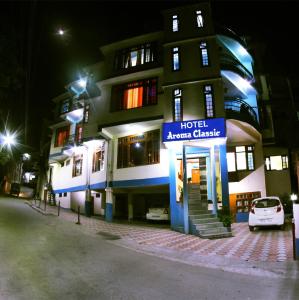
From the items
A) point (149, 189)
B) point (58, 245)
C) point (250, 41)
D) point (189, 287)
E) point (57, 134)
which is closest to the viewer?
point (189, 287)

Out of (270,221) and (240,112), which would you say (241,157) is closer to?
(240,112)

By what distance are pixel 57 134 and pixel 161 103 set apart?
1806cm

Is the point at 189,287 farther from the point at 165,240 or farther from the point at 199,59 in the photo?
the point at 199,59

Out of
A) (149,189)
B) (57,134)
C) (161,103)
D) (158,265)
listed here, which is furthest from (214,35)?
(57,134)

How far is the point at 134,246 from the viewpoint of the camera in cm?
1045

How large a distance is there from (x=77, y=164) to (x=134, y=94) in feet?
35.0

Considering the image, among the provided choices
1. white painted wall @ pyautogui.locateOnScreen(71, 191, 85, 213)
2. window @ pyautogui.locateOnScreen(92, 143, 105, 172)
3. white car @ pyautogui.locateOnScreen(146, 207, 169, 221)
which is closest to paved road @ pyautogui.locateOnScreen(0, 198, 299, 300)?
white car @ pyautogui.locateOnScreen(146, 207, 169, 221)

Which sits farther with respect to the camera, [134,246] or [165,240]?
[165,240]

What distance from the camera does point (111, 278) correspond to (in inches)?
248

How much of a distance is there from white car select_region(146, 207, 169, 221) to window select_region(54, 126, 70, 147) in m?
15.1

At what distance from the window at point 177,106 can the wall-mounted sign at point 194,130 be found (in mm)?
1295

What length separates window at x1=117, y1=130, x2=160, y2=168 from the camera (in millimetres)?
16891

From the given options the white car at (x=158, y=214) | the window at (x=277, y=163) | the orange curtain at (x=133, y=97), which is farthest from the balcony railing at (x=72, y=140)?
the window at (x=277, y=163)

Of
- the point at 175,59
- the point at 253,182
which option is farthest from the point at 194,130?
the point at 253,182
